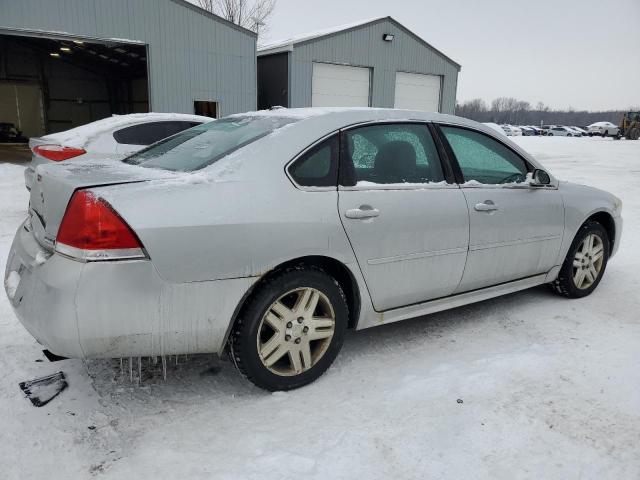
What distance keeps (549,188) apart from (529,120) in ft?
411

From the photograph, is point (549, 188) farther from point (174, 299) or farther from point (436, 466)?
point (174, 299)

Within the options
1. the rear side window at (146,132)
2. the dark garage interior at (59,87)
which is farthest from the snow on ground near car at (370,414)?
the dark garage interior at (59,87)

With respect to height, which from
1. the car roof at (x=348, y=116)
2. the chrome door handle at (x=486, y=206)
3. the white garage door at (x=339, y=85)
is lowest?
the chrome door handle at (x=486, y=206)

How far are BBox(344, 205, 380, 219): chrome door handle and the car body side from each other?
3.3 inches

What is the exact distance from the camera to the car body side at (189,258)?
7.21ft

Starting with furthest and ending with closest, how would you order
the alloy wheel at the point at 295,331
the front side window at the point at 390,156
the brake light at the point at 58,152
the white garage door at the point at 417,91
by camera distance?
the white garage door at the point at 417,91, the brake light at the point at 58,152, the front side window at the point at 390,156, the alloy wheel at the point at 295,331

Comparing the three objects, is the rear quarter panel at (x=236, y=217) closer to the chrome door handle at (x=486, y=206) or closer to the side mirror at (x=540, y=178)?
the chrome door handle at (x=486, y=206)

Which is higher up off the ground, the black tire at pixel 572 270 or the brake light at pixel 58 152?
the brake light at pixel 58 152

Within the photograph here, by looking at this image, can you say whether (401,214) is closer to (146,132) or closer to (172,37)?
(146,132)

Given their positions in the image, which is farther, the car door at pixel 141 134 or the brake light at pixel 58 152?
the car door at pixel 141 134

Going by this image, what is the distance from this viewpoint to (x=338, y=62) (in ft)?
65.4

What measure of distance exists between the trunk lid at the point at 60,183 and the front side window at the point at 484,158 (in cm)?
195

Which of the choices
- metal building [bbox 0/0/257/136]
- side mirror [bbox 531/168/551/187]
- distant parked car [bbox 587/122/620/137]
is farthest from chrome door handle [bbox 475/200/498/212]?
distant parked car [bbox 587/122/620/137]

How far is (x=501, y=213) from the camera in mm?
3529
